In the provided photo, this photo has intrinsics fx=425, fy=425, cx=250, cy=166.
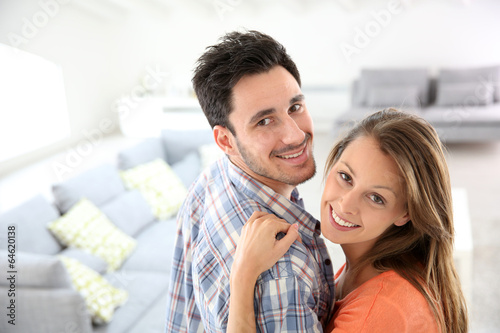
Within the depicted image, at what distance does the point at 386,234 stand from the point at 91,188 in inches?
91.4

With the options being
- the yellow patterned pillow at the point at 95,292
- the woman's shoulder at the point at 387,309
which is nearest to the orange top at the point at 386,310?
the woman's shoulder at the point at 387,309

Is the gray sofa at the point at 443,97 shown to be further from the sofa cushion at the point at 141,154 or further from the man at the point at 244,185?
the man at the point at 244,185

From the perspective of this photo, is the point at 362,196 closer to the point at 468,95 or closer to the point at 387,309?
the point at 387,309

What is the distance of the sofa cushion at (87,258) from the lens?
2.48 meters

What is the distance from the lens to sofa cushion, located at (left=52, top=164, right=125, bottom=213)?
280 centimetres

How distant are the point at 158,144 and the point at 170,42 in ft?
12.3

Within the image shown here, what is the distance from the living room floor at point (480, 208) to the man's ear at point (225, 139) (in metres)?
0.44

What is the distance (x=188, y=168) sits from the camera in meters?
3.74

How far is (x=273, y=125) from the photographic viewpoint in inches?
44.6

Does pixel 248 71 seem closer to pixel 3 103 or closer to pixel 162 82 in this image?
pixel 3 103

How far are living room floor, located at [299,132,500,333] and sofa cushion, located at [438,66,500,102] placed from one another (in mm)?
804

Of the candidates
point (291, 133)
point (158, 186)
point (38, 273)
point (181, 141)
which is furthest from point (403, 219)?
point (181, 141)

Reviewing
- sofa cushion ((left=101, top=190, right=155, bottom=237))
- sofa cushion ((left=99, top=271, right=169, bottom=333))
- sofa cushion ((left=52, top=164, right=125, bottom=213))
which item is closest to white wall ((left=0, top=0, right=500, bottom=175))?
sofa cushion ((left=52, top=164, right=125, bottom=213))

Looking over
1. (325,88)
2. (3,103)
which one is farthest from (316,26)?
(3,103)
